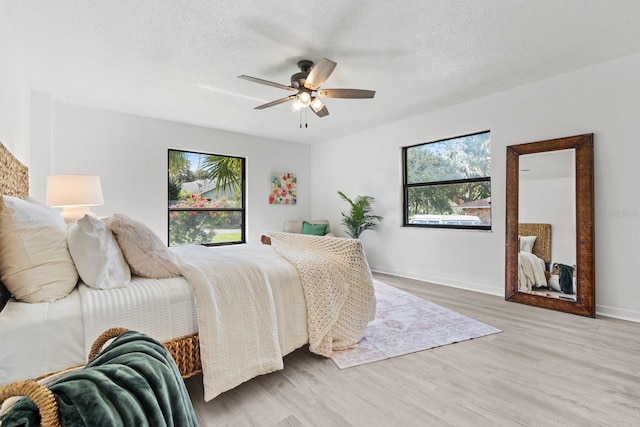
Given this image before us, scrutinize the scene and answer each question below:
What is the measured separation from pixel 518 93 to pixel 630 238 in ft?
6.04

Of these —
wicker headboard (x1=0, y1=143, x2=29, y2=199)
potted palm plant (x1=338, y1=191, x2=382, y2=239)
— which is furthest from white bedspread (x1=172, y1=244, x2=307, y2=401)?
potted palm plant (x1=338, y1=191, x2=382, y2=239)

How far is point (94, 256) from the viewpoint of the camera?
4.80ft

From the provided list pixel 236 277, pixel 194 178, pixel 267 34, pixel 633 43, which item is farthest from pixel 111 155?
pixel 633 43

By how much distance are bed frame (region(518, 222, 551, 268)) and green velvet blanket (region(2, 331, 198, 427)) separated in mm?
3729

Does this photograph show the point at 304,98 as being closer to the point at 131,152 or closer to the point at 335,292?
the point at 335,292

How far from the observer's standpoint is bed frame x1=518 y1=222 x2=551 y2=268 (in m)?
3.25

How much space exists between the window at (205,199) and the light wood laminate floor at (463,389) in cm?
341

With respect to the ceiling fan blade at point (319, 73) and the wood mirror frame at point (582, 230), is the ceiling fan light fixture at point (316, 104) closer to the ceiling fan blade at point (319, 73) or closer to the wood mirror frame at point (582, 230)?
the ceiling fan blade at point (319, 73)

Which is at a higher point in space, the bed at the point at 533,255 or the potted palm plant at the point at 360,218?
the potted palm plant at the point at 360,218

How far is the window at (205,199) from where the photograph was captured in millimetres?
4816

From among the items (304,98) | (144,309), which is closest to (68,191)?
(144,309)

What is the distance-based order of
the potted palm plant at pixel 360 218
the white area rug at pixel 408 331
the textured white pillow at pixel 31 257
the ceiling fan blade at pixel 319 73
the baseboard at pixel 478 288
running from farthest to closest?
1. the potted palm plant at pixel 360 218
2. the baseboard at pixel 478 288
3. the ceiling fan blade at pixel 319 73
4. the white area rug at pixel 408 331
5. the textured white pillow at pixel 31 257

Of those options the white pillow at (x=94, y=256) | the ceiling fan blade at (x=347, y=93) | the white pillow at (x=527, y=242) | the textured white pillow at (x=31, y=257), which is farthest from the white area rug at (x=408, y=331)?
the ceiling fan blade at (x=347, y=93)

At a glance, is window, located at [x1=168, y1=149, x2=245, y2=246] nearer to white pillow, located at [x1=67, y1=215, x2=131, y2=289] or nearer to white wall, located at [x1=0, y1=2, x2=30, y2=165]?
white wall, located at [x1=0, y1=2, x2=30, y2=165]
